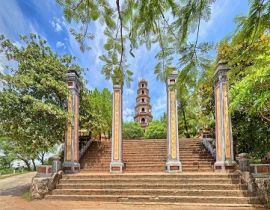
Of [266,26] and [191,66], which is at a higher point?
[266,26]

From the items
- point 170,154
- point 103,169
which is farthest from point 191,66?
point 103,169

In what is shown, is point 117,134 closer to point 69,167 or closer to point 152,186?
point 69,167

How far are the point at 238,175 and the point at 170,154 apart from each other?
8.60ft

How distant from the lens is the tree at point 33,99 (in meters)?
8.74

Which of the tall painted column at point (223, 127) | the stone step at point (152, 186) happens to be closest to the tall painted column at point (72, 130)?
the stone step at point (152, 186)

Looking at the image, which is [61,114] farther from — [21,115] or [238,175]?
[238,175]

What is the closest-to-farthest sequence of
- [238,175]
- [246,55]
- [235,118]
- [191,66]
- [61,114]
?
[191,66], [246,55], [238,175], [61,114], [235,118]

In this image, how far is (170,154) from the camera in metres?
10.4

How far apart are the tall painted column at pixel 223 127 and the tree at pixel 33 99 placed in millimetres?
5097

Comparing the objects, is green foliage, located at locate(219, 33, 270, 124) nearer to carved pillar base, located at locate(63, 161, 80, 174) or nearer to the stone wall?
the stone wall

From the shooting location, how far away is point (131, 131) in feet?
99.2

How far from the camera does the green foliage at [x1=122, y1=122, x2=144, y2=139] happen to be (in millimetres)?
29875

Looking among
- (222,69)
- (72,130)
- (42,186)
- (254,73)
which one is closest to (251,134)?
(222,69)

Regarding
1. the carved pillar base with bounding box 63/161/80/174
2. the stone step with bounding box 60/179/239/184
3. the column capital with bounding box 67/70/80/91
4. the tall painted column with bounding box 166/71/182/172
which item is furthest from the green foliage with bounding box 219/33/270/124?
the column capital with bounding box 67/70/80/91
